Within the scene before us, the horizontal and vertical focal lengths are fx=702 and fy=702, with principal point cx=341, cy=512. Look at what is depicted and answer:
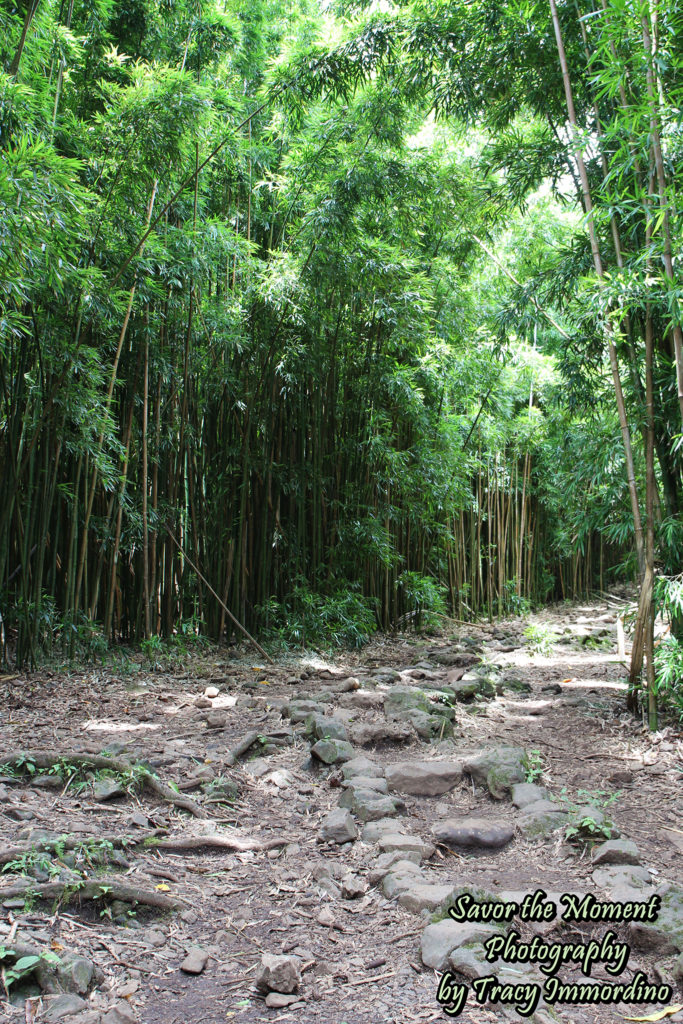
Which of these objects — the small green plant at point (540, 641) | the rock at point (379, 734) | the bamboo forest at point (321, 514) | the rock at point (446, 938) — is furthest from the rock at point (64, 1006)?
the small green plant at point (540, 641)

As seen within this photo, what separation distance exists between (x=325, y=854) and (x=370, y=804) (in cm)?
26

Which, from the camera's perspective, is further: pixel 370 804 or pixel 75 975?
pixel 370 804

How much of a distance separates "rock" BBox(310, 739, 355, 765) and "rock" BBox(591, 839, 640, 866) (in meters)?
1.03

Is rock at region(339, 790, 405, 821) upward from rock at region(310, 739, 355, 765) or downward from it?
downward

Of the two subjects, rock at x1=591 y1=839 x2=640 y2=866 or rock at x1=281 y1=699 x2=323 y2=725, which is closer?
rock at x1=591 y1=839 x2=640 y2=866

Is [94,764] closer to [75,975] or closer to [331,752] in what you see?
[331,752]

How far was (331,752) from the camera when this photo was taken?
274cm

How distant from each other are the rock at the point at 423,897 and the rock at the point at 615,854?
1.62 ft

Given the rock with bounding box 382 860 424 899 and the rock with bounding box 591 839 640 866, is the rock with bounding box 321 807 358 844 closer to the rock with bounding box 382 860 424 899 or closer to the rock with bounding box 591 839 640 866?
the rock with bounding box 382 860 424 899

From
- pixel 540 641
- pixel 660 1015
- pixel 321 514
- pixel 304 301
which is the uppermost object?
pixel 304 301

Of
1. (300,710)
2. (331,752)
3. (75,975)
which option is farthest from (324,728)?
(75,975)

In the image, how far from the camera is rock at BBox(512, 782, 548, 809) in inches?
94.0

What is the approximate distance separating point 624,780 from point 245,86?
5345 mm

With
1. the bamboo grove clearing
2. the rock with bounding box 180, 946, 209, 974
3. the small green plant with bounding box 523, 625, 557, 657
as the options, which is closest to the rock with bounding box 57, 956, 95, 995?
the rock with bounding box 180, 946, 209, 974
